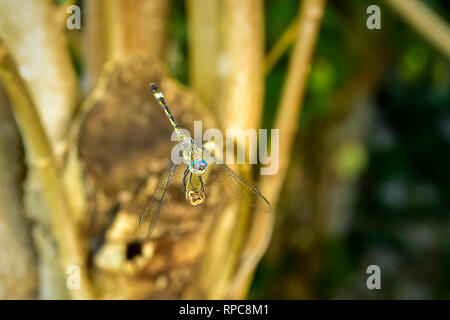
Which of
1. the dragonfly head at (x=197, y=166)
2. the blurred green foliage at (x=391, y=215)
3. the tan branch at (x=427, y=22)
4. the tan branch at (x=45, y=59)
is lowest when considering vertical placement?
the blurred green foliage at (x=391, y=215)

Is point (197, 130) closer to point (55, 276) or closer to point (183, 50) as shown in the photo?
point (55, 276)

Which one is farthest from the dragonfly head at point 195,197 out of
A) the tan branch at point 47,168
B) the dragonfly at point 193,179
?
the tan branch at point 47,168

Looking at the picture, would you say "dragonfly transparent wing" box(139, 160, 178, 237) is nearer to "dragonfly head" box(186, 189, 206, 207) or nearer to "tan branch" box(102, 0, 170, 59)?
"dragonfly head" box(186, 189, 206, 207)

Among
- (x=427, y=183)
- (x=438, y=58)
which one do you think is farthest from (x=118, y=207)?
(x=427, y=183)

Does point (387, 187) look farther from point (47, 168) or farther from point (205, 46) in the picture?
point (47, 168)

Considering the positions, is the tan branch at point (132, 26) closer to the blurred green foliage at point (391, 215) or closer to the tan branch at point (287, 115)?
the tan branch at point (287, 115)

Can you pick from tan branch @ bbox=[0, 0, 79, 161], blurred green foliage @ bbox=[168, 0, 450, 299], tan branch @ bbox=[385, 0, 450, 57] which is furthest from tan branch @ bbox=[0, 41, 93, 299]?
blurred green foliage @ bbox=[168, 0, 450, 299]

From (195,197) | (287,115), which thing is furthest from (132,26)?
(195,197)
